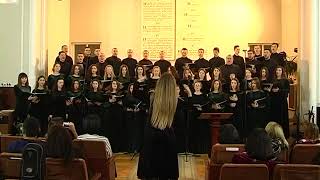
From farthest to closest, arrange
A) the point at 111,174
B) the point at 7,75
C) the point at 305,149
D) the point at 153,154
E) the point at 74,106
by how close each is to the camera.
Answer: the point at 7,75 → the point at 74,106 → the point at 111,174 → the point at 305,149 → the point at 153,154

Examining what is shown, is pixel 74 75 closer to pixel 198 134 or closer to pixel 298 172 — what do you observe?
pixel 198 134

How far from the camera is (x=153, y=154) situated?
15.9 ft

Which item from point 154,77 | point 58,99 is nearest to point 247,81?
point 154,77

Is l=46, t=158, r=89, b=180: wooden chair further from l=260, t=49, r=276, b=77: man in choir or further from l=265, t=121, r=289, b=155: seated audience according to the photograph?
l=260, t=49, r=276, b=77: man in choir

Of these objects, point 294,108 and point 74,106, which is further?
point 294,108

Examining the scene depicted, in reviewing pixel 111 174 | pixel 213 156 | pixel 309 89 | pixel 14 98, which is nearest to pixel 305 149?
pixel 213 156

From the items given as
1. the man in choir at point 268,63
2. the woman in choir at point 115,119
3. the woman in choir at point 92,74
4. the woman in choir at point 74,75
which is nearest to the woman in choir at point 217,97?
the man in choir at point 268,63

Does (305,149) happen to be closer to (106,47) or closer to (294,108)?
(294,108)

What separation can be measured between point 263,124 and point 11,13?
6321mm

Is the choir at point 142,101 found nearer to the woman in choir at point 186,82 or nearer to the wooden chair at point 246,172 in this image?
the woman in choir at point 186,82

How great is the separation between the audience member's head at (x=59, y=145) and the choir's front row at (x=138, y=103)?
5253 mm

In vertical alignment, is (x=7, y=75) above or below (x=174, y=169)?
above

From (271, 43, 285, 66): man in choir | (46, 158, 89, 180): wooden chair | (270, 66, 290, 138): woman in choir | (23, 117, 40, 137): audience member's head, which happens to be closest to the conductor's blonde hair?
(46, 158, 89, 180): wooden chair

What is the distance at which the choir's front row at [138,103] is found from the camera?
33.6 feet
